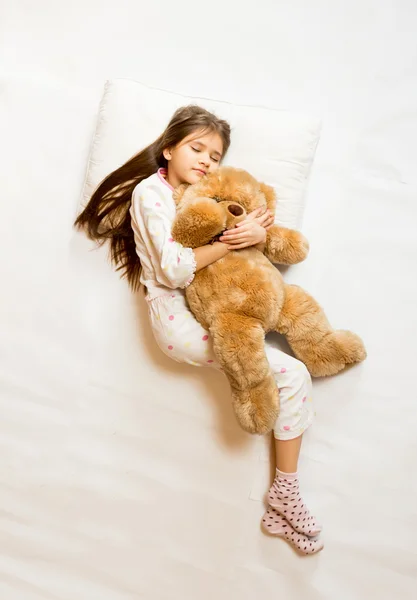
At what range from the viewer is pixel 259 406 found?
1.12 m

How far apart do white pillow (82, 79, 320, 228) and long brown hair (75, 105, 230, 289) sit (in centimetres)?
3

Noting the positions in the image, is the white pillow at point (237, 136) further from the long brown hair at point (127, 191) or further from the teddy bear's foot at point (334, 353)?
the teddy bear's foot at point (334, 353)

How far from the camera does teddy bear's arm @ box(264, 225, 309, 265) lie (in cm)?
119

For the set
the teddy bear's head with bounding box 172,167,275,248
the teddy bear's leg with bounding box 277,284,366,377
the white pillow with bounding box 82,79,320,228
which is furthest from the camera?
the white pillow with bounding box 82,79,320,228

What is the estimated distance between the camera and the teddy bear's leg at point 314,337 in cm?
117

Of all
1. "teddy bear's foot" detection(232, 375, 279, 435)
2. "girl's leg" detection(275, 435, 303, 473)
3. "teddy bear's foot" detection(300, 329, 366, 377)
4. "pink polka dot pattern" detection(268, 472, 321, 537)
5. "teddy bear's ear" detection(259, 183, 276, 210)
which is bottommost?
"pink polka dot pattern" detection(268, 472, 321, 537)

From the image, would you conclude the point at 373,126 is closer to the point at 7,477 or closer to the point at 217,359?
the point at 217,359

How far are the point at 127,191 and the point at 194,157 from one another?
20 centimetres

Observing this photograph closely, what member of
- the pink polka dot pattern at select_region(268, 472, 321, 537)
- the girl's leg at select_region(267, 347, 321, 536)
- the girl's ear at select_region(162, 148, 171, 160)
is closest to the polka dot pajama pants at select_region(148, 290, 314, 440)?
the girl's leg at select_region(267, 347, 321, 536)

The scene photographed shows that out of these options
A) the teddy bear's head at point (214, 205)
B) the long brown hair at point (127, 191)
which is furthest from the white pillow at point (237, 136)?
the teddy bear's head at point (214, 205)

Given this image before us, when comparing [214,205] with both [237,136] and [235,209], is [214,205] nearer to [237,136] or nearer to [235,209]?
[235,209]

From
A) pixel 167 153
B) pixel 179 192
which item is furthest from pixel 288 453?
pixel 167 153

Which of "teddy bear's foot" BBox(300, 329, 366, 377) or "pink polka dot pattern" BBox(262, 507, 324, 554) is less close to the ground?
"teddy bear's foot" BBox(300, 329, 366, 377)

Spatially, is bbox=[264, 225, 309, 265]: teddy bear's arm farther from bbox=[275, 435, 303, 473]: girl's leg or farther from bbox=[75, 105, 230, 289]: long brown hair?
bbox=[275, 435, 303, 473]: girl's leg
